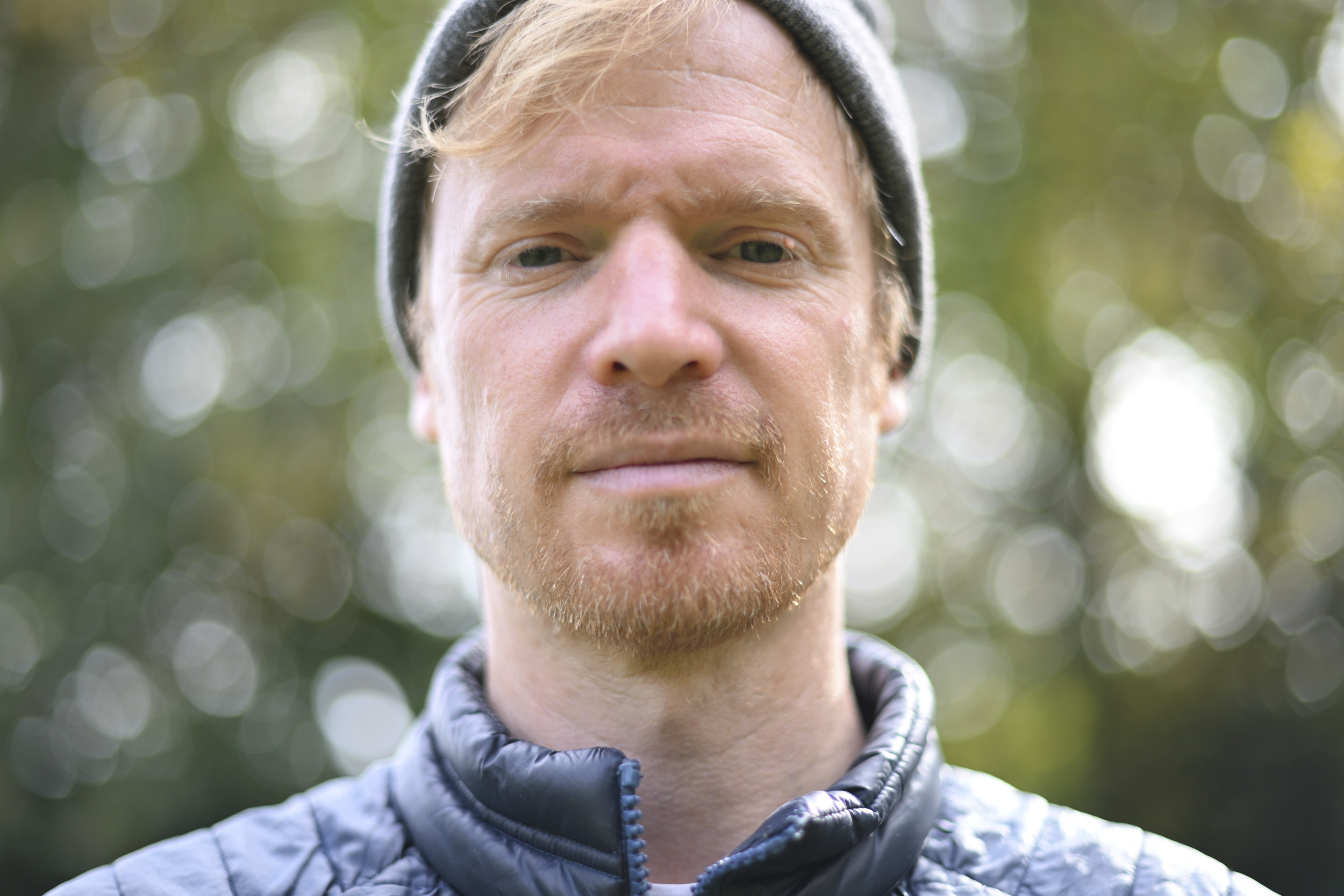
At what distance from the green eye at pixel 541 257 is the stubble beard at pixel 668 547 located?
0.34 metres

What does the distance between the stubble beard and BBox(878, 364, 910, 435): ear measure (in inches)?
17.1

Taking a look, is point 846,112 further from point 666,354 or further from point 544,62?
point 666,354

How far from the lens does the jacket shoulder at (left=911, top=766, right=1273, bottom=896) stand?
1.85 m

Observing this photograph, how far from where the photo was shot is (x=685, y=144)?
1.88 metres

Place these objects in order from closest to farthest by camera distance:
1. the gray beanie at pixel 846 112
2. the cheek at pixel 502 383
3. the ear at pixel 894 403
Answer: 1. the cheek at pixel 502 383
2. the gray beanie at pixel 846 112
3. the ear at pixel 894 403

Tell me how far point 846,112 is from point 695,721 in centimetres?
123

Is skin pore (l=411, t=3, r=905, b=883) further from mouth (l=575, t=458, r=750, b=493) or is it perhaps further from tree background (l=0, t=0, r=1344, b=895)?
tree background (l=0, t=0, r=1344, b=895)

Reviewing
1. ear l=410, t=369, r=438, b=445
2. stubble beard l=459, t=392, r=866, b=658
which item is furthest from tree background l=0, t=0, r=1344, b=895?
stubble beard l=459, t=392, r=866, b=658

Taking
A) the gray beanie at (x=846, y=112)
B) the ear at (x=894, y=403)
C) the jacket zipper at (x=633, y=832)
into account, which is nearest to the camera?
the jacket zipper at (x=633, y=832)

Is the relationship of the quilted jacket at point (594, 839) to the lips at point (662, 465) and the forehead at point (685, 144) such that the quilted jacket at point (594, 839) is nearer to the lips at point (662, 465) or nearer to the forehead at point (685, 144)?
the lips at point (662, 465)

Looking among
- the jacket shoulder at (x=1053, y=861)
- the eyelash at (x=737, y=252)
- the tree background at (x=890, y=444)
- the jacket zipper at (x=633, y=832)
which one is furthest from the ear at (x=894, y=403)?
the tree background at (x=890, y=444)

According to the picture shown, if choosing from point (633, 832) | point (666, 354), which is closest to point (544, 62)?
point (666, 354)

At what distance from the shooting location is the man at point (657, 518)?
1758mm

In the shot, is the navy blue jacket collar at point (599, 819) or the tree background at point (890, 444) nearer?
the navy blue jacket collar at point (599, 819)
